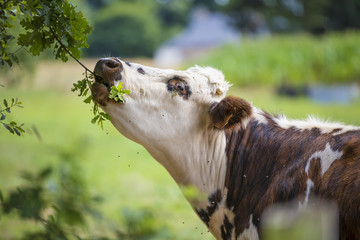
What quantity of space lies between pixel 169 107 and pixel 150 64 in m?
12.9

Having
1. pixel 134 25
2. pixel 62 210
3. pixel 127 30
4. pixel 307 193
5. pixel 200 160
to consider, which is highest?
pixel 134 25

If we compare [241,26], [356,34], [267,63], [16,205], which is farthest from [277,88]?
[16,205]

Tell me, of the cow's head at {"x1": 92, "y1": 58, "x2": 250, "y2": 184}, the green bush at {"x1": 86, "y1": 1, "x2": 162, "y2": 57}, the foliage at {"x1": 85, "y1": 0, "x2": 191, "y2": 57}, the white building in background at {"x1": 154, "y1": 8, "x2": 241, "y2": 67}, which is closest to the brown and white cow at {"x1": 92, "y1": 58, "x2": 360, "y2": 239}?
the cow's head at {"x1": 92, "y1": 58, "x2": 250, "y2": 184}

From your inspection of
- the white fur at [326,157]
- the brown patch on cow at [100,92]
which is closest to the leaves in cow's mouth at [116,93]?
the brown patch on cow at [100,92]

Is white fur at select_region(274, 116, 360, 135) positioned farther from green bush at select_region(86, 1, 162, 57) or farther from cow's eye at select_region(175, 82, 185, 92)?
green bush at select_region(86, 1, 162, 57)

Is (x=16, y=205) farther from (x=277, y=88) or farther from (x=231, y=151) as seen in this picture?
(x=277, y=88)

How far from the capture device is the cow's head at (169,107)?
6.14ft

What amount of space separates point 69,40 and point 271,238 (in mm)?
989

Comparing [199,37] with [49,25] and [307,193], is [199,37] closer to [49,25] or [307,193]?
[307,193]

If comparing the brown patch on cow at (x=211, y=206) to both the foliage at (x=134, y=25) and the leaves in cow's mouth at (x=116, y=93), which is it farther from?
the foliage at (x=134, y=25)

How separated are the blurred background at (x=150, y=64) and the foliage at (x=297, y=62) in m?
0.02

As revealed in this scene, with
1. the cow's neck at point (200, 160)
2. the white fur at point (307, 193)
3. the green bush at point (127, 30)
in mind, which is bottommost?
the white fur at point (307, 193)

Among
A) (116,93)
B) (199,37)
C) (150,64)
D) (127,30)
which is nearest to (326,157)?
(116,93)

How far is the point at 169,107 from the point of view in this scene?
195 centimetres
